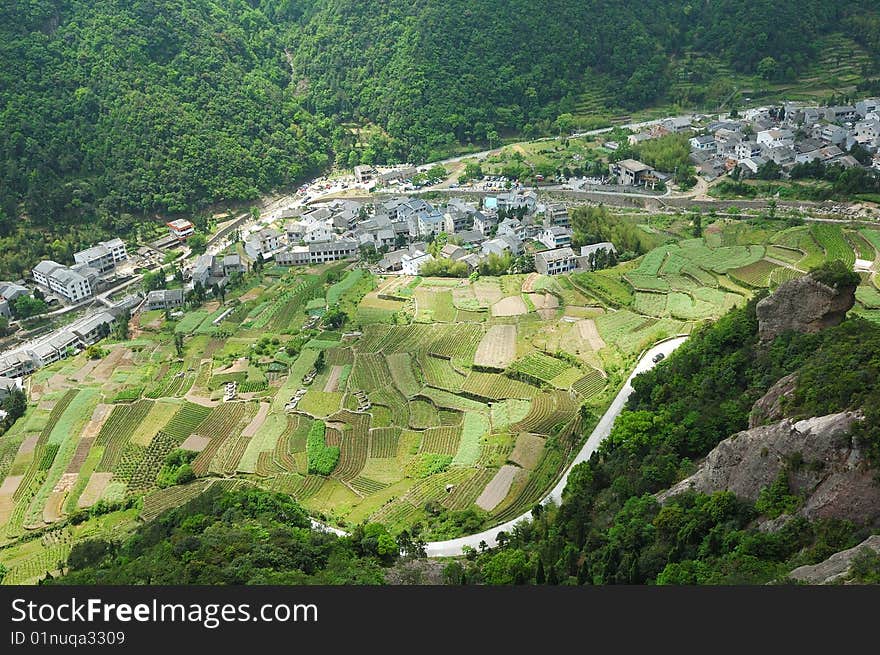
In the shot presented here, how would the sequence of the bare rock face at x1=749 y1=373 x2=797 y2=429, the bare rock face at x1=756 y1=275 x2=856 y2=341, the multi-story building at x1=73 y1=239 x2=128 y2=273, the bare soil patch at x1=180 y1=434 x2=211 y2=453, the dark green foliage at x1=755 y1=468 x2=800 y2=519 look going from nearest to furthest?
1. the dark green foliage at x1=755 y1=468 x2=800 y2=519
2. the bare rock face at x1=749 y1=373 x2=797 y2=429
3. the bare rock face at x1=756 y1=275 x2=856 y2=341
4. the bare soil patch at x1=180 y1=434 x2=211 y2=453
5. the multi-story building at x1=73 y1=239 x2=128 y2=273

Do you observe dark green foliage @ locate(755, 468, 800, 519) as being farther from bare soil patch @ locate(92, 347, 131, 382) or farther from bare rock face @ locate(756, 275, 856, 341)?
bare soil patch @ locate(92, 347, 131, 382)

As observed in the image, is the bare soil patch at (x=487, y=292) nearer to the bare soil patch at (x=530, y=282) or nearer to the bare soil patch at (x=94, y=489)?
the bare soil patch at (x=530, y=282)

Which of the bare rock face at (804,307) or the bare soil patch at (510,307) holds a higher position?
the bare rock face at (804,307)

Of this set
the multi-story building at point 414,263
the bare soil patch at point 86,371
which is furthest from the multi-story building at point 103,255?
the multi-story building at point 414,263

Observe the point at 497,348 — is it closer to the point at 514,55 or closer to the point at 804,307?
the point at 804,307

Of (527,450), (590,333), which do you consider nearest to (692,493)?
(527,450)

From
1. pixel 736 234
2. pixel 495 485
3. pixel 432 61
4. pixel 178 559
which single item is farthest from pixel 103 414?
pixel 432 61

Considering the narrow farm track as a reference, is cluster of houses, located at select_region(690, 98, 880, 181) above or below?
above

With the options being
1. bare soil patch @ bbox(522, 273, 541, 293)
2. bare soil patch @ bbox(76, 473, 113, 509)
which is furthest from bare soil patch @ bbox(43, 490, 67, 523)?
bare soil patch @ bbox(522, 273, 541, 293)
